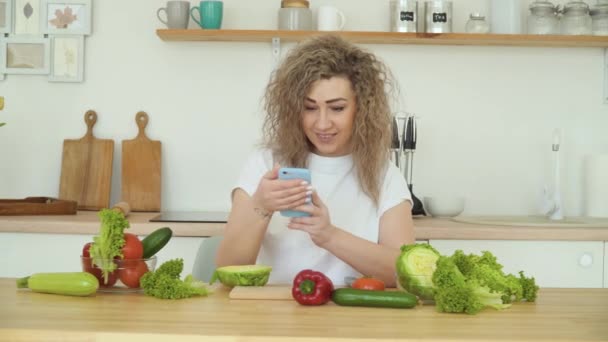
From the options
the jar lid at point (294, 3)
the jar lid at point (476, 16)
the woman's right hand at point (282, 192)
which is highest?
the jar lid at point (294, 3)

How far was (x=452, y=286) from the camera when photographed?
1836 millimetres

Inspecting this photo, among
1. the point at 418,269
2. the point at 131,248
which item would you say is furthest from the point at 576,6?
the point at 131,248

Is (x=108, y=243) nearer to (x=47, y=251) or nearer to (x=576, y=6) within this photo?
(x=47, y=251)

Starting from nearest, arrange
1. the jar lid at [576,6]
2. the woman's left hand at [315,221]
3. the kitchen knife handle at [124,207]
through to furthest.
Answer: the woman's left hand at [315,221]
the kitchen knife handle at [124,207]
the jar lid at [576,6]

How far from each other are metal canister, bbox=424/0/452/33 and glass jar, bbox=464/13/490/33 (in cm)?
8

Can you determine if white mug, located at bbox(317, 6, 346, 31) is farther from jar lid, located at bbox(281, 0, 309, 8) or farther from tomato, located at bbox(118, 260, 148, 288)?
tomato, located at bbox(118, 260, 148, 288)

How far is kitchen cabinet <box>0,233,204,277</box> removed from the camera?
3.29 m

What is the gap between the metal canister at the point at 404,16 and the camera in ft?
12.3

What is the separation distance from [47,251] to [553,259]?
71.6 inches

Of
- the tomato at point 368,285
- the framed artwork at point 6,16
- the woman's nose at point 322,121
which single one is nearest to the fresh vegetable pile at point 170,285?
the tomato at point 368,285

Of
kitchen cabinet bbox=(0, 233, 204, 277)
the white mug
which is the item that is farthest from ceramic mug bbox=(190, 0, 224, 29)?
kitchen cabinet bbox=(0, 233, 204, 277)

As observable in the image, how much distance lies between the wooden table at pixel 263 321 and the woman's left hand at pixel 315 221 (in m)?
0.29

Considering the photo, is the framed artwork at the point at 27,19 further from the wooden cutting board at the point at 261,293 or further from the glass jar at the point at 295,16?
the wooden cutting board at the point at 261,293

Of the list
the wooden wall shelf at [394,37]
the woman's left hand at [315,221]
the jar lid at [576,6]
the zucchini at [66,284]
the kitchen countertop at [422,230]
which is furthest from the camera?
the jar lid at [576,6]
